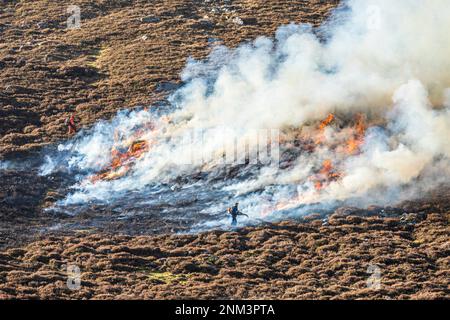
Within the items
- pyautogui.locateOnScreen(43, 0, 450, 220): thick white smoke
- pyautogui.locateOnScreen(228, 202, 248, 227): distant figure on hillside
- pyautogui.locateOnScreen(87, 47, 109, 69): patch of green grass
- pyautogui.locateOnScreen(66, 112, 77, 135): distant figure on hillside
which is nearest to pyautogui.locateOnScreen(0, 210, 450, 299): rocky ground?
pyautogui.locateOnScreen(228, 202, 248, 227): distant figure on hillside

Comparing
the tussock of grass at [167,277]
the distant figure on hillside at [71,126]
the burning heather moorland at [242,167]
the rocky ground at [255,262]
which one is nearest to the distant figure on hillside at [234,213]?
the burning heather moorland at [242,167]

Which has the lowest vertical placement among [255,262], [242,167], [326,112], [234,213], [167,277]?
[167,277]

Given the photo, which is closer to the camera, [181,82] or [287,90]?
[287,90]

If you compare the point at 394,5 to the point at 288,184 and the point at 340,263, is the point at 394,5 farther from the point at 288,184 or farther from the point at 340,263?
the point at 340,263

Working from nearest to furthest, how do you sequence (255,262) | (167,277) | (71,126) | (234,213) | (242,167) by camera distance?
(167,277)
(255,262)
(234,213)
(242,167)
(71,126)

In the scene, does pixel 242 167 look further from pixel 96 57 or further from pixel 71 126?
pixel 96 57

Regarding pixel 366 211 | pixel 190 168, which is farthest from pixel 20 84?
pixel 366 211

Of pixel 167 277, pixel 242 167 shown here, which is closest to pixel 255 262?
pixel 167 277
